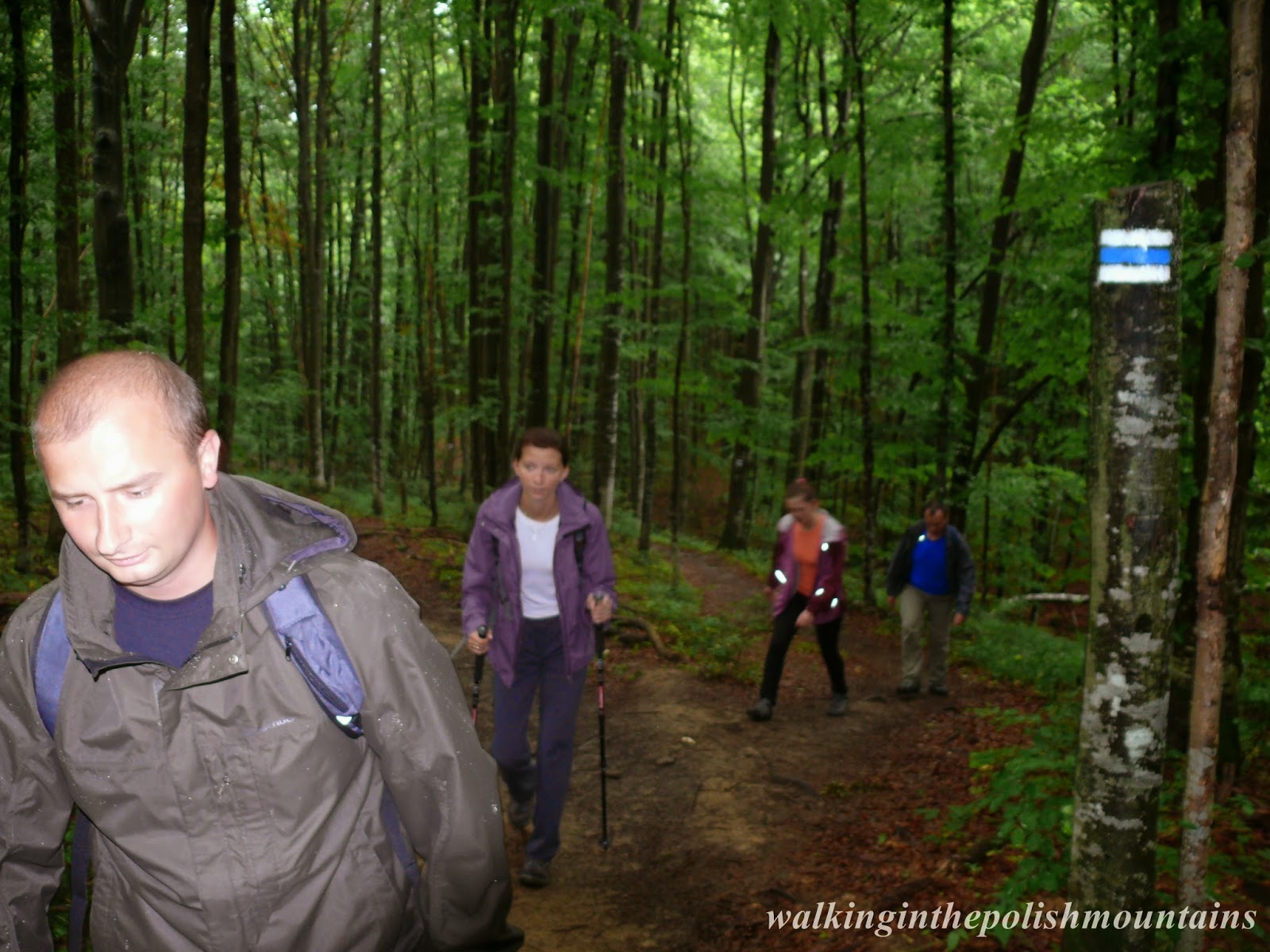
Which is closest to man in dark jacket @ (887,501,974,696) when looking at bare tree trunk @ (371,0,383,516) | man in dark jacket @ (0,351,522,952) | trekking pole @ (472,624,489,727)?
trekking pole @ (472,624,489,727)

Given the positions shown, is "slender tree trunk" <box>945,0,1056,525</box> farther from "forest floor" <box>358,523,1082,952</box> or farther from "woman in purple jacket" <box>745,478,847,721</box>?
"woman in purple jacket" <box>745,478,847,721</box>

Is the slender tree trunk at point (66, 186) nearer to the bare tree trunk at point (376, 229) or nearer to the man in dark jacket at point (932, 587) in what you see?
the bare tree trunk at point (376, 229)

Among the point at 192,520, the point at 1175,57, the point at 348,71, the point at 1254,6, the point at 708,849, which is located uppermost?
the point at 348,71

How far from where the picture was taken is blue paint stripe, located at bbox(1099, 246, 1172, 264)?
8.80ft

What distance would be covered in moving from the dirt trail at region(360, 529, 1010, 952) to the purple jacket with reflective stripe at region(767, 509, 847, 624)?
1278 mm

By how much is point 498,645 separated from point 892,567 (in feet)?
19.5

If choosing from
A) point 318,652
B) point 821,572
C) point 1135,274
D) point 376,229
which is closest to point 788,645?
point 821,572

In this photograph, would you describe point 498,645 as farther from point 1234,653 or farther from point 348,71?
point 348,71

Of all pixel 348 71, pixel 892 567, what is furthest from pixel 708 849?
pixel 348 71

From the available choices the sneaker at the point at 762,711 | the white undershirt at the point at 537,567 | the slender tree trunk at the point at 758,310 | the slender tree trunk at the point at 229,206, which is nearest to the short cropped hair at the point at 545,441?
the white undershirt at the point at 537,567

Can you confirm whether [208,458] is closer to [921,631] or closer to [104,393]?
[104,393]

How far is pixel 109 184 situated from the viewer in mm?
8352

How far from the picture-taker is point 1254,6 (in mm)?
2723

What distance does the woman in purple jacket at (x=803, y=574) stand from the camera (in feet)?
26.2
